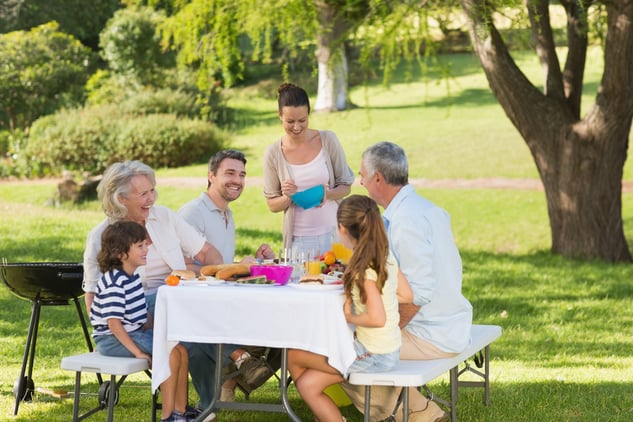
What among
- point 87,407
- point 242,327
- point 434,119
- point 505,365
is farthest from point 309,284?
point 434,119

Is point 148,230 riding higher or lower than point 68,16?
lower

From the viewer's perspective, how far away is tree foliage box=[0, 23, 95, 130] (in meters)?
26.5

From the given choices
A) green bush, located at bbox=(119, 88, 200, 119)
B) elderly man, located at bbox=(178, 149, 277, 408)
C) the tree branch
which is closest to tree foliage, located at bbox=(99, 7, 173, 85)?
green bush, located at bbox=(119, 88, 200, 119)

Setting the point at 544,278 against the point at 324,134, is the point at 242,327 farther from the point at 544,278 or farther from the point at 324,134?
the point at 544,278

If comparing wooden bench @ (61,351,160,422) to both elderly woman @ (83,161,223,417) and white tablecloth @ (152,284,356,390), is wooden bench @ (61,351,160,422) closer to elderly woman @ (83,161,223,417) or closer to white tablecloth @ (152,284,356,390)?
white tablecloth @ (152,284,356,390)

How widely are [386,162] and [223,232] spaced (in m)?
1.46

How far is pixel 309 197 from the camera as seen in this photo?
19.3ft

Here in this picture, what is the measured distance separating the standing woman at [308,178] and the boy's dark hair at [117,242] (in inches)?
51.7

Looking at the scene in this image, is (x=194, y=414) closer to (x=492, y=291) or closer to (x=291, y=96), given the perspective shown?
(x=291, y=96)

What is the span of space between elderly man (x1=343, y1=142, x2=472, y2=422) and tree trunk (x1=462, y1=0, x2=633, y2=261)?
6533 millimetres

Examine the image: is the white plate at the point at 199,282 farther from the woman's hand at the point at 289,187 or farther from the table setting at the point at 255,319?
the woman's hand at the point at 289,187

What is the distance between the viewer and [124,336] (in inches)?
195

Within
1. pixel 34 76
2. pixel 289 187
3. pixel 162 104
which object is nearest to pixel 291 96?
pixel 289 187

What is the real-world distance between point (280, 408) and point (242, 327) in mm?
409
